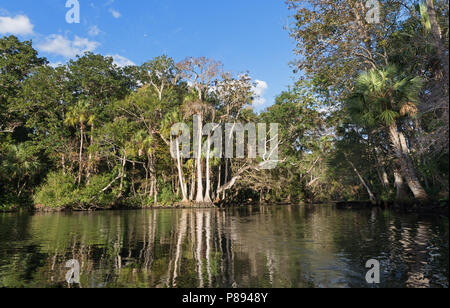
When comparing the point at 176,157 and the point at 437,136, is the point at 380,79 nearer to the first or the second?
the point at 437,136

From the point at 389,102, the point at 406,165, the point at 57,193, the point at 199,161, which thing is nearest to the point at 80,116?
the point at 57,193

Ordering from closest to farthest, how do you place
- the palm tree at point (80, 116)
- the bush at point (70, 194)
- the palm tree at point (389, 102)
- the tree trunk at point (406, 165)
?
the palm tree at point (389, 102) < the tree trunk at point (406, 165) < the bush at point (70, 194) < the palm tree at point (80, 116)

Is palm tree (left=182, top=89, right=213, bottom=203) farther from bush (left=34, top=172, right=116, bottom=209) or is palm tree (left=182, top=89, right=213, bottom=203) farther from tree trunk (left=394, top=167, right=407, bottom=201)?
tree trunk (left=394, top=167, right=407, bottom=201)

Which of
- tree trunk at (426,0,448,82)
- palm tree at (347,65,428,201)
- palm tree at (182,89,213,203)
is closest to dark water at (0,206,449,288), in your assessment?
tree trunk at (426,0,448,82)

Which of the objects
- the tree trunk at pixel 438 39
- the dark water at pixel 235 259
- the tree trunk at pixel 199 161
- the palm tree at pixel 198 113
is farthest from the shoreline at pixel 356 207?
the tree trunk at pixel 438 39

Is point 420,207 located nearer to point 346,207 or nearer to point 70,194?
point 346,207

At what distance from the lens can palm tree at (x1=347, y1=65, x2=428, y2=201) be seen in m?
16.1

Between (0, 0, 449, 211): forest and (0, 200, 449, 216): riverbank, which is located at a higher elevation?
(0, 0, 449, 211): forest

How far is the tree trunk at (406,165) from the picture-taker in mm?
16734

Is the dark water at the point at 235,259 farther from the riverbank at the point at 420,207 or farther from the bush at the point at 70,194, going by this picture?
the bush at the point at 70,194

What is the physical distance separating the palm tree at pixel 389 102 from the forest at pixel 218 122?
0.07m

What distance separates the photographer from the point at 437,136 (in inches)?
436
